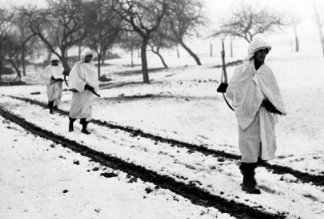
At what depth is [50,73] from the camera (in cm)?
1516

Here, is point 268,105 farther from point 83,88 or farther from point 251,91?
point 83,88

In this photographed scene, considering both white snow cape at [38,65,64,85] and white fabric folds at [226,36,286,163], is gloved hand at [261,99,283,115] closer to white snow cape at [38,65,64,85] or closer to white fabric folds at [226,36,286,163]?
white fabric folds at [226,36,286,163]

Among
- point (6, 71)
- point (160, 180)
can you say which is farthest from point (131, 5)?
point (6, 71)

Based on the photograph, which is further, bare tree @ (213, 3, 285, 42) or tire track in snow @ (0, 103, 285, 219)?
bare tree @ (213, 3, 285, 42)

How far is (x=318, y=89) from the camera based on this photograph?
18.0 m

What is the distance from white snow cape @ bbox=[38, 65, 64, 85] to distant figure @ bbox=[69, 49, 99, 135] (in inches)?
176

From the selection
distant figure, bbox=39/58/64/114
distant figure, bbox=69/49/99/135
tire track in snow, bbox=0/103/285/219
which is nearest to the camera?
tire track in snow, bbox=0/103/285/219

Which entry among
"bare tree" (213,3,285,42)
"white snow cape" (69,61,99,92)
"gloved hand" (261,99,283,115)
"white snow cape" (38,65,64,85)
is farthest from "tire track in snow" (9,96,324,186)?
"bare tree" (213,3,285,42)

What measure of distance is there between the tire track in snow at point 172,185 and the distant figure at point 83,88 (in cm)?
98

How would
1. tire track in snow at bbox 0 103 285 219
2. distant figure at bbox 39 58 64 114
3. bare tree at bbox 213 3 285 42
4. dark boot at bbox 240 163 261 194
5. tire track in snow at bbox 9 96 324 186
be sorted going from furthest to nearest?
bare tree at bbox 213 3 285 42 → distant figure at bbox 39 58 64 114 → tire track in snow at bbox 9 96 324 186 → dark boot at bbox 240 163 261 194 → tire track in snow at bbox 0 103 285 219

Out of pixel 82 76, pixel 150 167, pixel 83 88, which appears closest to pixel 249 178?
pixel 150 167

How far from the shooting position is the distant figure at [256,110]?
18.8 ft

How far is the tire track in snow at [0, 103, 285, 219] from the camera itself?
5.00 m

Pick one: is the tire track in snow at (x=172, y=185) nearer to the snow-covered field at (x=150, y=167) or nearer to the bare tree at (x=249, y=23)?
the snow-covered field at (x=150, y=167)
